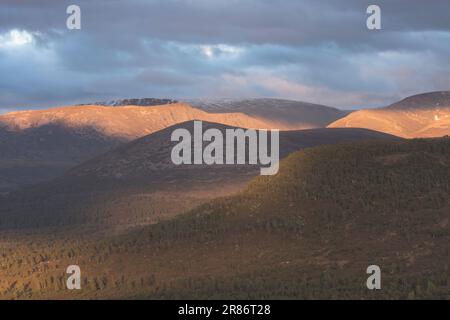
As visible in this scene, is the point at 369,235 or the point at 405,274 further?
the point at 369,235

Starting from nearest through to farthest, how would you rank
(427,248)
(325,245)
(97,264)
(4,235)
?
(427,248)
(325,245)
(97,264)
(4,235)

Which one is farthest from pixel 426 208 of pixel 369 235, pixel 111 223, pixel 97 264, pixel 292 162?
pixel 111 223

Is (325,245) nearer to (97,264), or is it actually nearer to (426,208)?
(426,208)

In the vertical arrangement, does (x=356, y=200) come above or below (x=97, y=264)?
above

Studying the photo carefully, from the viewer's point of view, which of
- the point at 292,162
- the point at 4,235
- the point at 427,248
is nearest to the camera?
the point at 427,248
